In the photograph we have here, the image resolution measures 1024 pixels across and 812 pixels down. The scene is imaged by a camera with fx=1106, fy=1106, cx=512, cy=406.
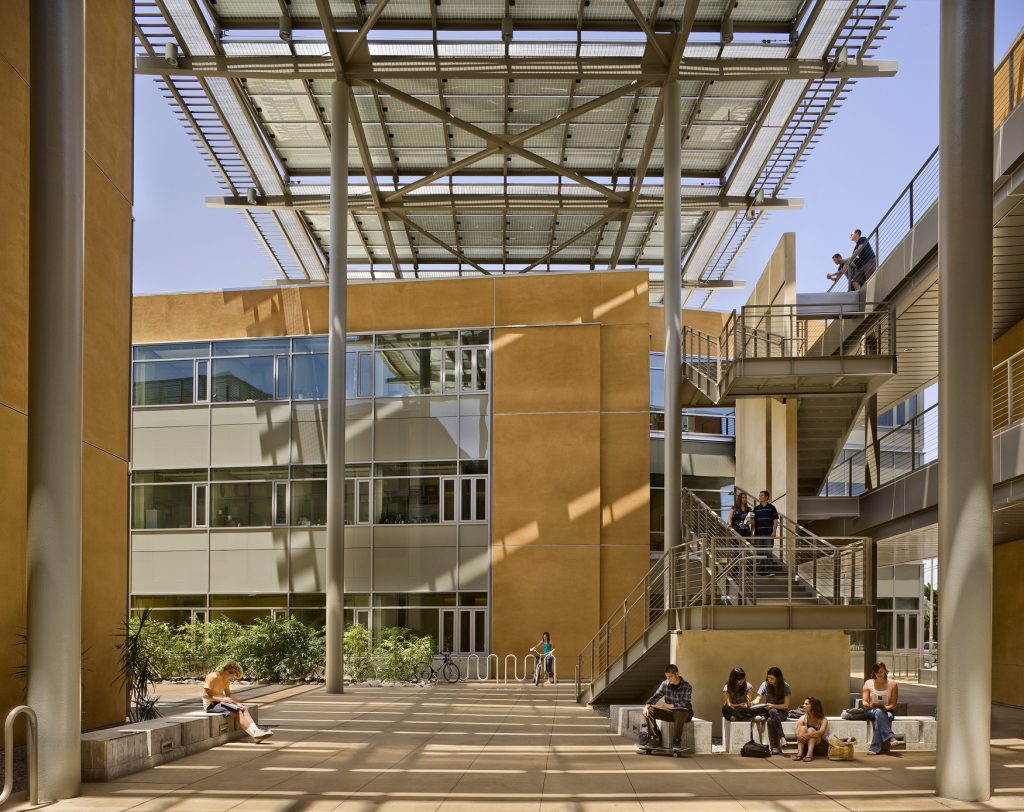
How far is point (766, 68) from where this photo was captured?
26219 millimetres

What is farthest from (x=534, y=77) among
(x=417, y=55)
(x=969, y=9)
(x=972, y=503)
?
(x=972, y=503)

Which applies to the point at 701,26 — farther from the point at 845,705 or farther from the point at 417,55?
the point at 845,705

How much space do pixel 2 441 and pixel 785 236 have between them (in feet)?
60.9

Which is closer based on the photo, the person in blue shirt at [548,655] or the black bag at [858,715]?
the black bag at [858,715]

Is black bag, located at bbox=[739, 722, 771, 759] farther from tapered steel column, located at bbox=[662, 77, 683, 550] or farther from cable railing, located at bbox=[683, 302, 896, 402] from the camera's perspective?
tapered steel column, located at bbox=[662, 77, 683, 550]

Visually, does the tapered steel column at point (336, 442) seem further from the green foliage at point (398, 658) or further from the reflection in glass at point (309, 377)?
the reflection in glass at point (309, 377)

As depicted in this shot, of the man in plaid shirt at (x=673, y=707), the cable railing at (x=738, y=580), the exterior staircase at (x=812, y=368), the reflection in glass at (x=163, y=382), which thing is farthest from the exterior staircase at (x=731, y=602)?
the reflection in glass at (x=163, y=382)

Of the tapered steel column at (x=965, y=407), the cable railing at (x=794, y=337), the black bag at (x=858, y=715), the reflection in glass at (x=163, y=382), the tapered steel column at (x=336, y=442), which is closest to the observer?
the tapered steel column at (x=965, y=407)

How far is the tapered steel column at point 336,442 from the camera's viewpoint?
2450 centimetres

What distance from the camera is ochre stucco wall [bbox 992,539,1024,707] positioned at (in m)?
24.9

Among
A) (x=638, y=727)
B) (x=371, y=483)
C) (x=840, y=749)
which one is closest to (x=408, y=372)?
(x=371, y=483)

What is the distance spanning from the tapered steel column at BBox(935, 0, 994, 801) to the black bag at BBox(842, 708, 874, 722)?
3618mm

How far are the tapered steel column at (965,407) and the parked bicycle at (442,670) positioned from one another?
19574 mm

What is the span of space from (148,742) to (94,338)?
6.40 m
